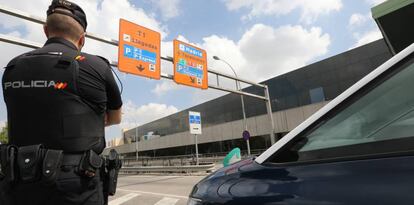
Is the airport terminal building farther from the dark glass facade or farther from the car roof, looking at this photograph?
the car roof

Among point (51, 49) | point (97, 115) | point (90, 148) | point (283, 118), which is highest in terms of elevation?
point (283, 118)

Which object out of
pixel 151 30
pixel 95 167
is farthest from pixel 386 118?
pixel 151 30

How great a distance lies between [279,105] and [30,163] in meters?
38.9

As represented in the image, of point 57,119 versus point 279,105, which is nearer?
point 57,119

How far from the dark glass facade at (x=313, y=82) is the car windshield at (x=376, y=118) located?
98.8 ft

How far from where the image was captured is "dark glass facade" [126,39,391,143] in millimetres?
31781

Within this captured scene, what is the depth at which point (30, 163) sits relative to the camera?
162cm

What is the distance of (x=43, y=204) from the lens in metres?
1.64

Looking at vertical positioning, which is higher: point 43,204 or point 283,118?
point 283,118

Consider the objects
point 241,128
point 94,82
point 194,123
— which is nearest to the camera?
point 94,82

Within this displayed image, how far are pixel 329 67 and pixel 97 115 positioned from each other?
3626 centimetres

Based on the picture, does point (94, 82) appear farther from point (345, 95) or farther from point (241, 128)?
point (241, 128)

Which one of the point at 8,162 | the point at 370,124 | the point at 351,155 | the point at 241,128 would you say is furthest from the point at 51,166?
the point at 241,128

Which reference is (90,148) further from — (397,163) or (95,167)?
(397,163)
